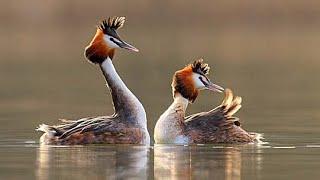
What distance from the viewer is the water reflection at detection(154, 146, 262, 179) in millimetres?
16828

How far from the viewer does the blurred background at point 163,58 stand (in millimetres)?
25208

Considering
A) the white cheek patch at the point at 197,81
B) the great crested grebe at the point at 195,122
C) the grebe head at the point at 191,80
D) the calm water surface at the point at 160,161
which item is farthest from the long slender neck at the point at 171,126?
the calm water surface at the point at 160,161

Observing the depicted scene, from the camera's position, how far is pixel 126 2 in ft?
221

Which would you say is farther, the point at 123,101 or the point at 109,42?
the point at 109,42

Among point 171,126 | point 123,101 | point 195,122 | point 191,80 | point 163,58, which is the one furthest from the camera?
point 163,58

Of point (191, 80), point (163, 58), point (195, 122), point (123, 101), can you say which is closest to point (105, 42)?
point (123, 101)

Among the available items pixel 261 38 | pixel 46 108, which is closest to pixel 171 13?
pixel 261 38

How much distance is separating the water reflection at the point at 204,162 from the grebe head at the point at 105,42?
5.17ft

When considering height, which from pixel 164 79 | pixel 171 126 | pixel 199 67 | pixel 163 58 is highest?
pixel 163 58

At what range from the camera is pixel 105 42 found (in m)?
20.4

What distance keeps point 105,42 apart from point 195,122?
1.60 meters

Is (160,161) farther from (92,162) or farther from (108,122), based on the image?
(108,122)

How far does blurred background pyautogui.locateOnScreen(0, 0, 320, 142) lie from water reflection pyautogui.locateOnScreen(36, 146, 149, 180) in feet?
5.57

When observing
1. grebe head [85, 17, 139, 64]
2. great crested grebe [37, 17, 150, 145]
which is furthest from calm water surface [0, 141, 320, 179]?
grebe head [85, 17, 139, 64]
